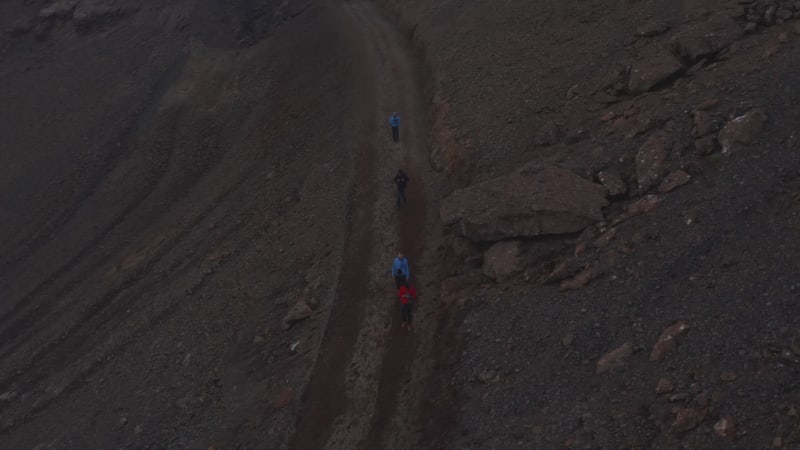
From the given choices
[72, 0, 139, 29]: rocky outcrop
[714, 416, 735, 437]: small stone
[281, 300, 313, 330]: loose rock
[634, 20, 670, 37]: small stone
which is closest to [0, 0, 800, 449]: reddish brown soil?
[714, 416, 735, 437]: small stone

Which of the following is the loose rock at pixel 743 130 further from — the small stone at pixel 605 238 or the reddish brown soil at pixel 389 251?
the small stone at pixel 605 238

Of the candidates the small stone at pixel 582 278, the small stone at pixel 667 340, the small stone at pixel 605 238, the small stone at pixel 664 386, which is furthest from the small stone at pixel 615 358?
the small stone at pixel 605 238

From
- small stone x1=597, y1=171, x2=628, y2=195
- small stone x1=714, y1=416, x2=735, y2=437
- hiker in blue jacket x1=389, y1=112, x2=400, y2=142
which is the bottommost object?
small stone x1=714, y1=416, x2=735, y2=437

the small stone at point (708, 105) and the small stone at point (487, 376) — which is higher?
the small stone at point (708, 105)

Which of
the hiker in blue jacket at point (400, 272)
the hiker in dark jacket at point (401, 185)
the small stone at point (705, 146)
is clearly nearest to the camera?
the small stone at point (705, 146)

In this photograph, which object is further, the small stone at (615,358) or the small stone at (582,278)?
the small stone at (582,278)

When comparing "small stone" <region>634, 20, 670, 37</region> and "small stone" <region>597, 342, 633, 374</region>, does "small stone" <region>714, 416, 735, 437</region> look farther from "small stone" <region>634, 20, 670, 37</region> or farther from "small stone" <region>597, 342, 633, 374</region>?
"small stone" <region>634, 20, 670, 37</region>

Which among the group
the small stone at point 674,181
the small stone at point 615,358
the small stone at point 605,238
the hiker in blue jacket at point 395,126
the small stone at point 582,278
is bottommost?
the small stone at point 615,358
